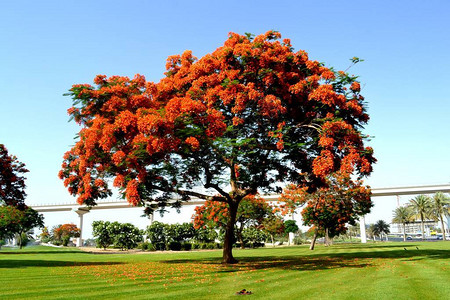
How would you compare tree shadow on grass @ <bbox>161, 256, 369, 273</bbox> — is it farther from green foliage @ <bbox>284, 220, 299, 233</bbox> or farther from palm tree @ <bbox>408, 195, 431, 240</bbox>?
palm tree @ <bbox>408, 195, 431, 240</bbox>

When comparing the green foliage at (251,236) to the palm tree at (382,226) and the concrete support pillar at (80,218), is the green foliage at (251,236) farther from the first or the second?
the palm tree at (382,226)

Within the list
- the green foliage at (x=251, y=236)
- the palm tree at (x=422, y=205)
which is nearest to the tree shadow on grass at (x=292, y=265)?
the green foliage at (x=251, y=236)

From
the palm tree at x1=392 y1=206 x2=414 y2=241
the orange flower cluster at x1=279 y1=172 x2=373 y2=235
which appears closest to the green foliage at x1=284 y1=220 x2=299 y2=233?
the orange flower cluster at x1=279 y1=172 x2=373 y2=235

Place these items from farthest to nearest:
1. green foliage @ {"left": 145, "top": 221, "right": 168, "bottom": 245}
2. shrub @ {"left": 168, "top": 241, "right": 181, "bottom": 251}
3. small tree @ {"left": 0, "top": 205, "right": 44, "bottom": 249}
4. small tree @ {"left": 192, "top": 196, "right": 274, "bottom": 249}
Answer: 1. green foliage @ {"left": 145, "top": 221, "right": 168, "bottom": 245}
2. shrub @ {"left": 168, "top": 241, "right": 181, "bottom": 251}
3. small tree @ {"left": 192, "top": 196, "right": 274, "bottom": 249}
4. small tree @ {"left": 0, "top": 205, "right": 44, "bottom": 249}

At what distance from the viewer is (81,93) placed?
19438 millimetres

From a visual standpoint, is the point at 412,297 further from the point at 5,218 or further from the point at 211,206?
the point at 5,218

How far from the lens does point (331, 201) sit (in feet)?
160

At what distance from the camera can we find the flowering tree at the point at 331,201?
47750mm

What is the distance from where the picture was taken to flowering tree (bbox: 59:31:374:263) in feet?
57.9

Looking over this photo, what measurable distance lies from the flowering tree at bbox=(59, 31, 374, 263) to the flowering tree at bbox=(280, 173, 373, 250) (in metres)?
24.5

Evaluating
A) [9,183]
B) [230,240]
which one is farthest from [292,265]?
[9,183]

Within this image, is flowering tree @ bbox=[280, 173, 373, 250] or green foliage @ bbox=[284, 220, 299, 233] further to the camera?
green foliage @ bbox=[284, 220, 299, 233]

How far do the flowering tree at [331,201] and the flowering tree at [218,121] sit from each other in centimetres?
2451

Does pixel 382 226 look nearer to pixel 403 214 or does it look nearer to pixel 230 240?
pixel 403 214
